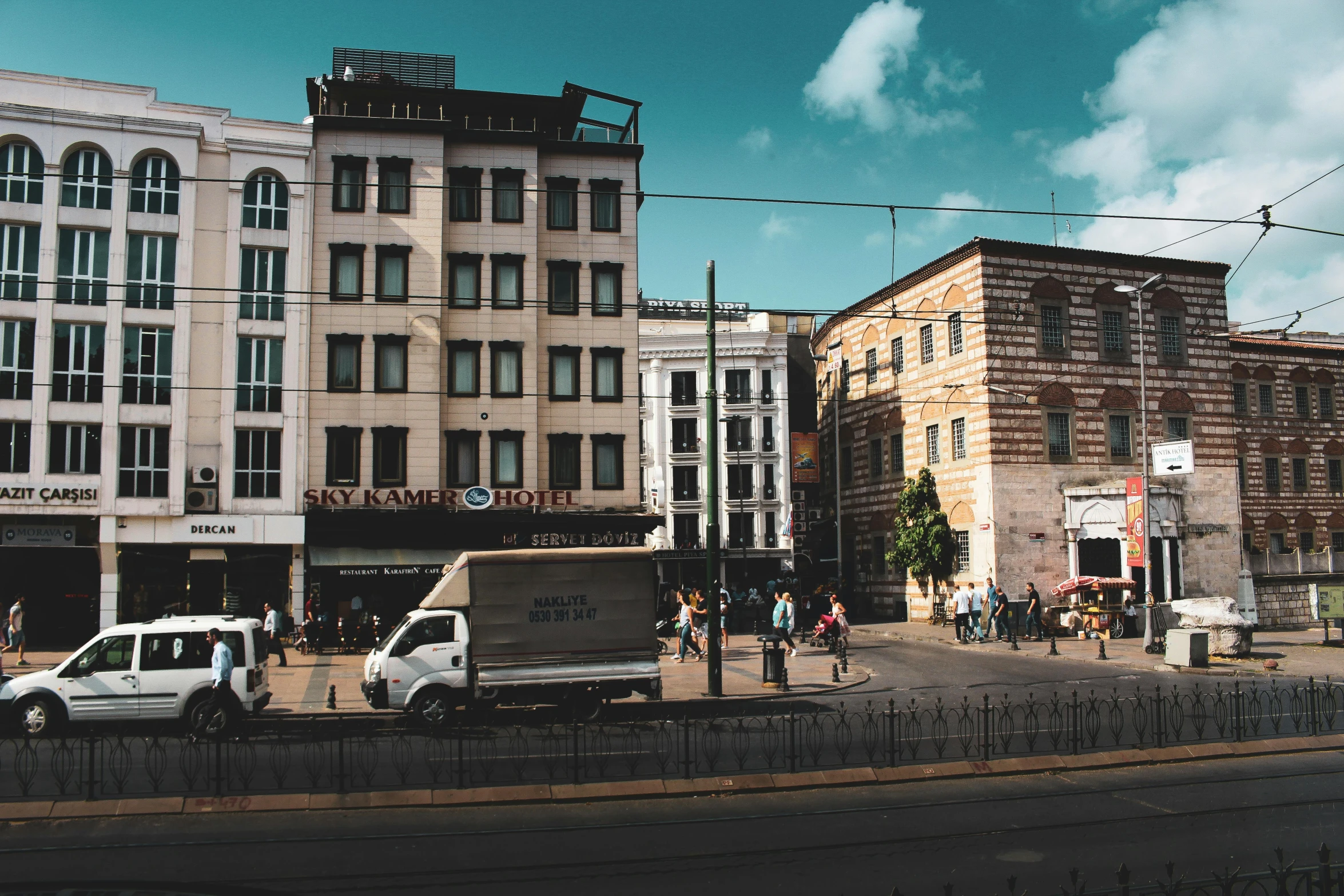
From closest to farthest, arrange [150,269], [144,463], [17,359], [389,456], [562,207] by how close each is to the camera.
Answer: [17,359], [144,463], [150,269], [389,456], [562,207]

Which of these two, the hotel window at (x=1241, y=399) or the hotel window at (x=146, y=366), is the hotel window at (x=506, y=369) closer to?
the hotel window at (x=146, y=366)

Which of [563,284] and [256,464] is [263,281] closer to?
[256,464]

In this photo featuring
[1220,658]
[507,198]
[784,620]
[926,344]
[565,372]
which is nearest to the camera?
[1220,658]

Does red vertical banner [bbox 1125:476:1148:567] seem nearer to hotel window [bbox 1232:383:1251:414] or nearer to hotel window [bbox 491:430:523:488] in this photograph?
hotel window [bbox 491:430:523:488]

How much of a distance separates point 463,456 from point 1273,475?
4011cm

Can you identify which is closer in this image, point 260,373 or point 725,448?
point 260,373

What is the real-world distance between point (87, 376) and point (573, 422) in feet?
52.8

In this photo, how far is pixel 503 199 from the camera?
37.3 meters

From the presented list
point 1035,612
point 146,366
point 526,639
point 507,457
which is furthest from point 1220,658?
point 146,366

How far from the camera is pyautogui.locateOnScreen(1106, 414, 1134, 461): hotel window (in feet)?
128

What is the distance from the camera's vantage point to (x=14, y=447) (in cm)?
3200

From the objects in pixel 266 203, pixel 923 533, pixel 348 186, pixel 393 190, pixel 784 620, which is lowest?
pixel 784 620

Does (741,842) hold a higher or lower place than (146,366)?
lower

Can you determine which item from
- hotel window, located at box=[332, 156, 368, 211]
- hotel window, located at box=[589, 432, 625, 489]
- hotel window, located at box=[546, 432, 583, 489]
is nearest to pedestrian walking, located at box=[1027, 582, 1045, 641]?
hotel window, located at box=[589, 432, 625, 489]
